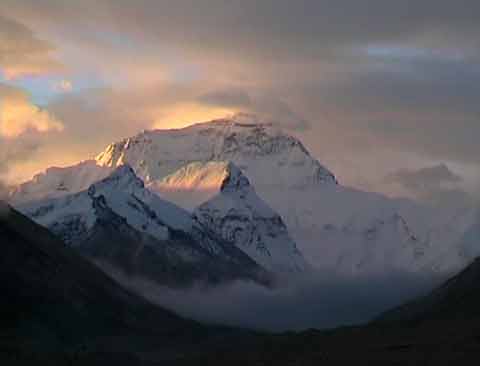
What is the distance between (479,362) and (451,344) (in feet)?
45.8

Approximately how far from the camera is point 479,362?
559ft

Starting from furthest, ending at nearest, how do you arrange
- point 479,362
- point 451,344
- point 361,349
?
point 361,349, point 451,344, point 479,362

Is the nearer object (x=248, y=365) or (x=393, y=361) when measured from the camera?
(x=393, y=361)

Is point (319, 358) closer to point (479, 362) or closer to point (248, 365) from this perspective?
point (248, 365)

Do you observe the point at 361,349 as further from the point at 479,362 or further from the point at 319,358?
the point at 479,362

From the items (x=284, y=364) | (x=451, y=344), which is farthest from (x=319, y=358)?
(x=451, y=344)

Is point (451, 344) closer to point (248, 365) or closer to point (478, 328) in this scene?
point (478, 328)

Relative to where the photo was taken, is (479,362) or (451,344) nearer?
(479,362)

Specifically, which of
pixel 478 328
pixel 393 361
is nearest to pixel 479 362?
pixel 393 361

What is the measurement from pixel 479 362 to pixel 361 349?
94.7 feet

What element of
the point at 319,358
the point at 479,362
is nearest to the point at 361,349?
the point at 319,358

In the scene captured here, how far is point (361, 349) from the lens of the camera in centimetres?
19638

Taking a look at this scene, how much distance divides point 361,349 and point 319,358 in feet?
23.5

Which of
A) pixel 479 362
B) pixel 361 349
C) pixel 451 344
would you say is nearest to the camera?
pixel 479 362
